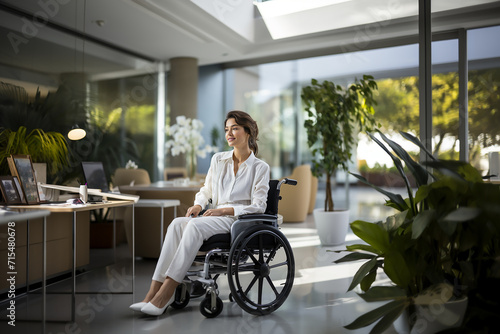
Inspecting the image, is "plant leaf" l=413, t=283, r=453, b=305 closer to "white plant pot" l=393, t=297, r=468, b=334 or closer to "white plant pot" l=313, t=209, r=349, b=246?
"white plant pot" l=393, t=297, r=468, b=334

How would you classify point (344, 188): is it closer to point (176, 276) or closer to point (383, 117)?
point (383, 117)

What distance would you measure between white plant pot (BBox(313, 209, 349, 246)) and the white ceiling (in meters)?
2.31

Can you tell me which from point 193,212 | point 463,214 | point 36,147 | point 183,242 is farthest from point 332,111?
point 463,214

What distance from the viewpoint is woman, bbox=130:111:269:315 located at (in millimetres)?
2508

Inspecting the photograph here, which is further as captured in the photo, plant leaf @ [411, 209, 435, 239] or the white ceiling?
the white ceiling

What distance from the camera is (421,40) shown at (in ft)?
12.1

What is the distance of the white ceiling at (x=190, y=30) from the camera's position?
3.64 m

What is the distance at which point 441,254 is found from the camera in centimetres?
218

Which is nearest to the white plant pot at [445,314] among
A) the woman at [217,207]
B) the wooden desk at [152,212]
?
the woman at [217,207]

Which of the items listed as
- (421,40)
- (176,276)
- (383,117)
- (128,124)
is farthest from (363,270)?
(383,117)

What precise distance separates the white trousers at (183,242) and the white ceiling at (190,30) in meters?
1.90

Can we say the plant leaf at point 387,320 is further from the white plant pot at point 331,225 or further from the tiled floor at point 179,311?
the white plant pot at point 331,225

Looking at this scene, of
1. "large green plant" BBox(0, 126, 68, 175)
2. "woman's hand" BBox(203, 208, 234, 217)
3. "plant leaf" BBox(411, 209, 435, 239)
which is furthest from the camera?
"large green plant" BBox(0, 126, 68, 175)

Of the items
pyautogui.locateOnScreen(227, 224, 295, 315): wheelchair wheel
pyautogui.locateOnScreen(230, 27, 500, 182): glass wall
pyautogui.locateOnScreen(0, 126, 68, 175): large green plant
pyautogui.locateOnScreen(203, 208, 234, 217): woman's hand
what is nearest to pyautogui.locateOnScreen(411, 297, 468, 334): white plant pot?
pyautogui.locateOnScreen(227, 224, 295, 315): wheelchair wheel
